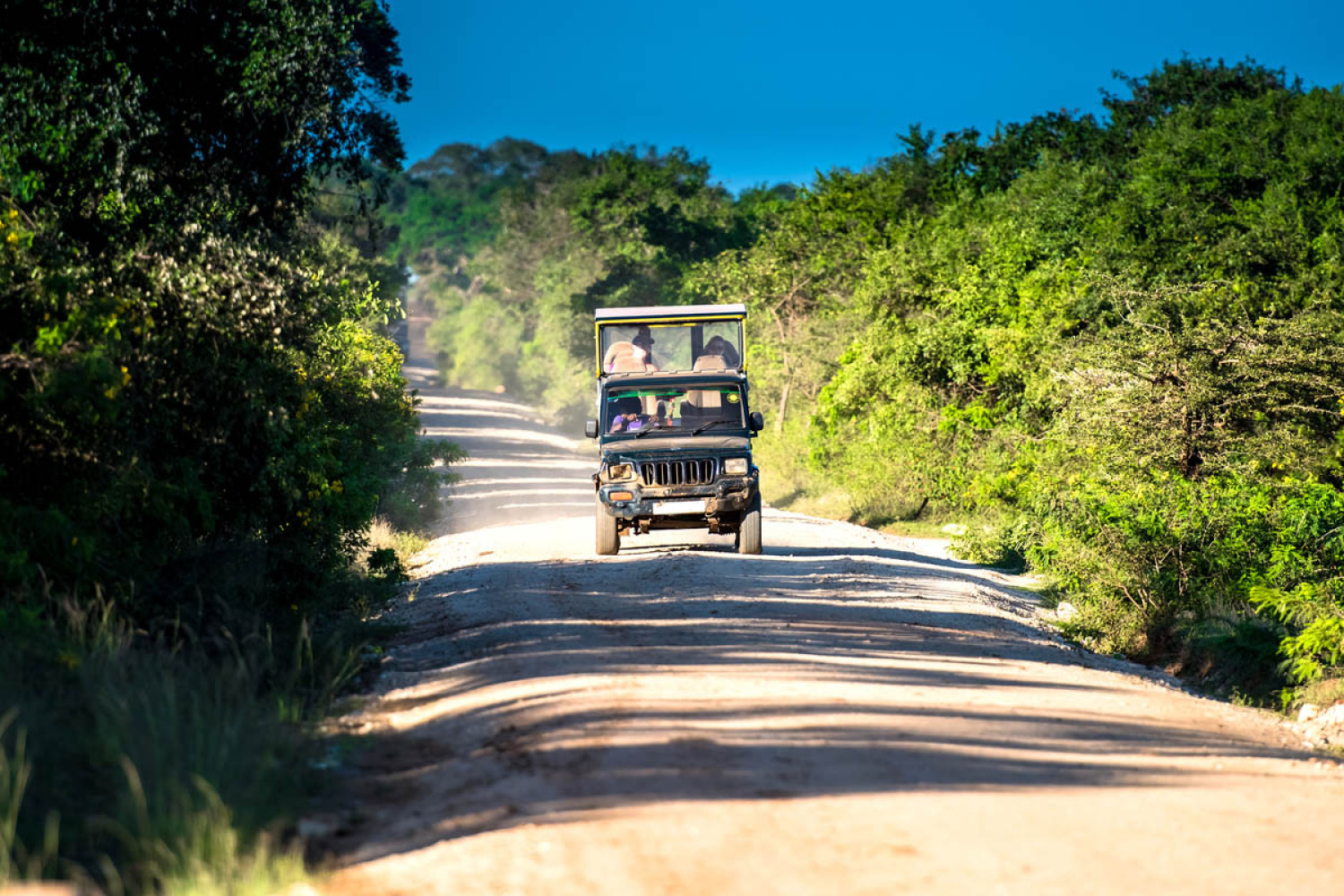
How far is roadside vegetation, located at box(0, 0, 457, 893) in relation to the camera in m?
6.14

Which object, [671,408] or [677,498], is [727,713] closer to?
[677,498]

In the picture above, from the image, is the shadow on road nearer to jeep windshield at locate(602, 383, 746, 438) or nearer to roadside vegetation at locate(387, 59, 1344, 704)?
roadside vegetation at locate(387, 59, 1344, 704)

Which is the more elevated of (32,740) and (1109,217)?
(1109,217)

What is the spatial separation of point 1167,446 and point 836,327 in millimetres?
20340

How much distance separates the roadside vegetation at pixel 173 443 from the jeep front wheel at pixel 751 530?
457 centimetres

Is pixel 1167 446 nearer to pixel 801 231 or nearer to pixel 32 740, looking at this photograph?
pixel 32 740

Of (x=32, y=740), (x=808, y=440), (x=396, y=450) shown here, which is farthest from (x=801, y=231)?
(x=32, y=740)

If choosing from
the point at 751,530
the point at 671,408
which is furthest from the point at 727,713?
the point at 671,408

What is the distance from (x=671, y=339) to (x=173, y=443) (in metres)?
9.62

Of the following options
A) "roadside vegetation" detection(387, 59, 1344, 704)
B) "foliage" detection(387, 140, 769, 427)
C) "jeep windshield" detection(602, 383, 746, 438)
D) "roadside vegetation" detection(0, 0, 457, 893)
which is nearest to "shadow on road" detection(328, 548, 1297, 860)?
"roadside vegetation" detection(0, 0, 457, 893)

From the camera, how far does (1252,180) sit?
2633 cm

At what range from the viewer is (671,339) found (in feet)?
64.8

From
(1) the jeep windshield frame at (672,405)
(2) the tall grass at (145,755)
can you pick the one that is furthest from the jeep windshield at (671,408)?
(2) the tall grass at (145,755)

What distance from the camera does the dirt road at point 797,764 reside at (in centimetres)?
551
